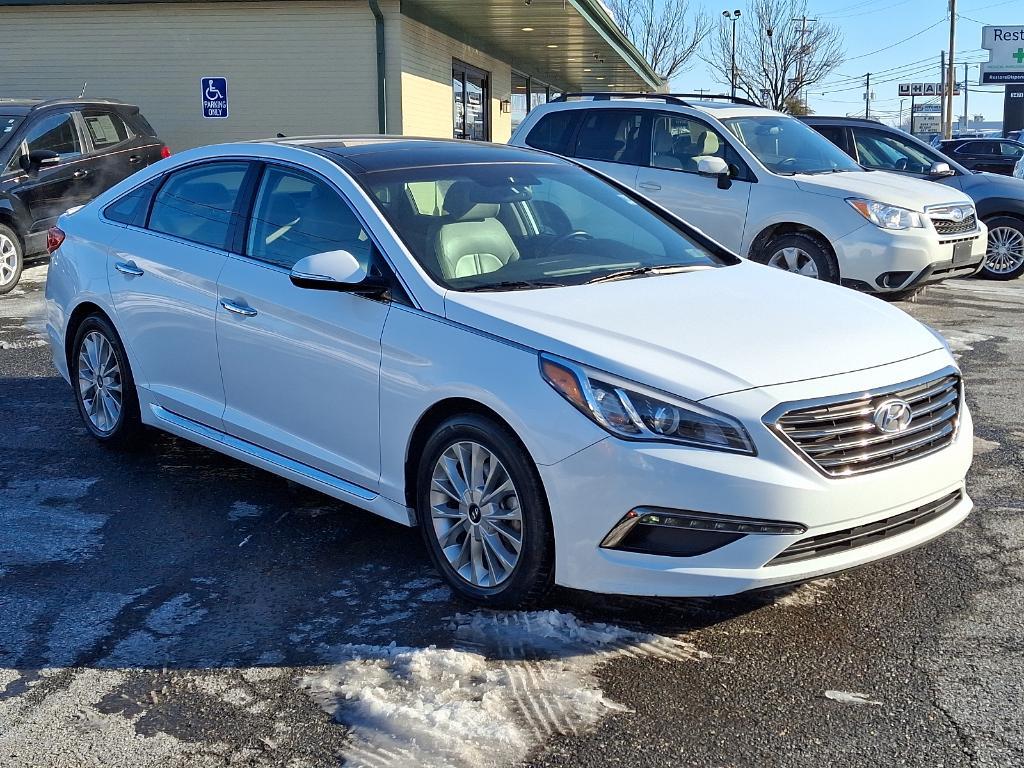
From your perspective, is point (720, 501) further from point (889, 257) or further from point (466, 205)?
point (889, 257)

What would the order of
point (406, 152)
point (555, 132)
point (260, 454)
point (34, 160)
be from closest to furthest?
point (260, 454), point (406, 152), point (555, 132), point (34, 160)

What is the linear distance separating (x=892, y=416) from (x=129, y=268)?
12.0ft

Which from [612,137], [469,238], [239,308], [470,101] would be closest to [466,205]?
[469,238]

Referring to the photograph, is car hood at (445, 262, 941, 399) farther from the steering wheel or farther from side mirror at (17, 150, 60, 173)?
side mirror at (17, 150, 60, 173)

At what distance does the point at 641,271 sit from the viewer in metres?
4.77

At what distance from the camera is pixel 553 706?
342 cm

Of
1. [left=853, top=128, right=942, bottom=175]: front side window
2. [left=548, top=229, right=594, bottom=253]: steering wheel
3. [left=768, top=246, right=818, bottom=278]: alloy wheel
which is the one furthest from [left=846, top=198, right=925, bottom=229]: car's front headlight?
[left=548, top=229, right=594, bottom=253]: steering wheel

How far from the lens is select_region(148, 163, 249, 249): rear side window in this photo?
5.31 m

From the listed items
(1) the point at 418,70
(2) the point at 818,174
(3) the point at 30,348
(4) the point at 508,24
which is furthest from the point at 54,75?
(2) the point at 818,174

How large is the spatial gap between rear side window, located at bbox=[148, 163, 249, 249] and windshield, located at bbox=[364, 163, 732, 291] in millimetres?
865

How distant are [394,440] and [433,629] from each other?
0.72m

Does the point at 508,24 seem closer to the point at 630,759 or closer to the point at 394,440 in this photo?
the point at 394,440

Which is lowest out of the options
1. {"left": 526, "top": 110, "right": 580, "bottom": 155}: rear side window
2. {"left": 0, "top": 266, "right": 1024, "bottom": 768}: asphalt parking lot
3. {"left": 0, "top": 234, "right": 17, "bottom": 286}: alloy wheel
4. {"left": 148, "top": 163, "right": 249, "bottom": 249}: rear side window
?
{"left": 0, "top": 266, "right": 1024, "bottom": 768}: asphalt parking lot

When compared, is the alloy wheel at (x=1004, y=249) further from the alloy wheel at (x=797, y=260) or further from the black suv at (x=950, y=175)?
the alloy wheel at (x=797, y=260)
